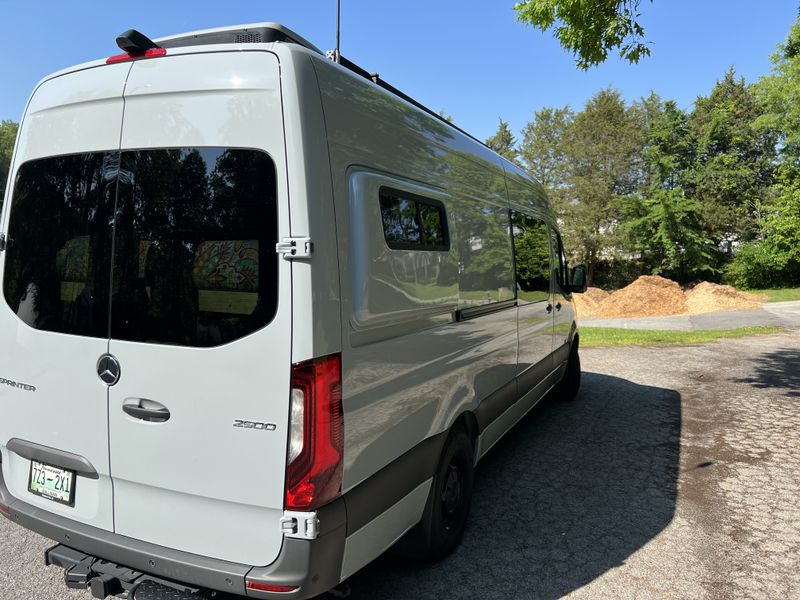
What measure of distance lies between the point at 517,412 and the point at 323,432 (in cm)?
308

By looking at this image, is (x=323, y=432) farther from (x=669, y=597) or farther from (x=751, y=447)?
(x=751, y=447)

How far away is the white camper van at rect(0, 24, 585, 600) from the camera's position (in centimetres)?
219

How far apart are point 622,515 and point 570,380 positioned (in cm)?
345

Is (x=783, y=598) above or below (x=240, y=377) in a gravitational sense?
below

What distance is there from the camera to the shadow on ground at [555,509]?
316 cm

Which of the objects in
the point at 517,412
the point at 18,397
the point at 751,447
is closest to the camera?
the point at 18,397

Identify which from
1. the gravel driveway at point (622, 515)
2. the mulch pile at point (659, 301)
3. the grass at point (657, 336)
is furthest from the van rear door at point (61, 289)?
the mulch pile at point (659, 301)

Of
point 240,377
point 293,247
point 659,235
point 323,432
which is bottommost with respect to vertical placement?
point 323,432

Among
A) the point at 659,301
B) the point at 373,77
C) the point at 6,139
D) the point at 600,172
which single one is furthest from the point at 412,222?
the point at 6,139

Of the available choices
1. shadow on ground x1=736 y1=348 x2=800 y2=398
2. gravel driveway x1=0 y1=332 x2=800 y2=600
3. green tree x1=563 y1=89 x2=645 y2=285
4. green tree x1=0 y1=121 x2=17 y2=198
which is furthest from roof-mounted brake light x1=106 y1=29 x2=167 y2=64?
green tree x1=0 y1=121 x2=17 y2=198

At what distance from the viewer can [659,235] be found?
3158 cm

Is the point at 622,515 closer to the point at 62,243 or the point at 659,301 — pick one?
the point at 62,243

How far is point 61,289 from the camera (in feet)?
8.74

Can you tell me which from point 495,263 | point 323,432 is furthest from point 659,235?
point 323,432
